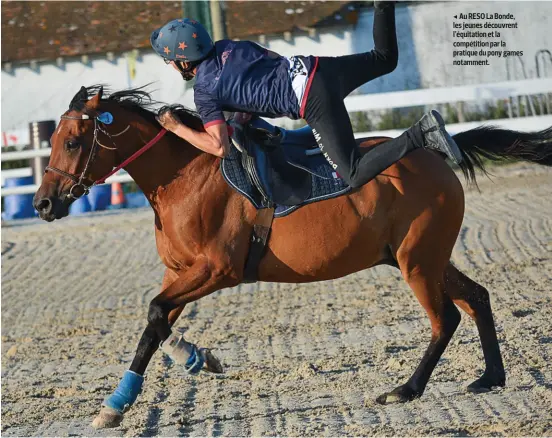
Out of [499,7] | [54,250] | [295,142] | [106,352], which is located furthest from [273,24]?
[295,142]

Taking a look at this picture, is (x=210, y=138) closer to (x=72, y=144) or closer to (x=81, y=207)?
(x=72, y=144)

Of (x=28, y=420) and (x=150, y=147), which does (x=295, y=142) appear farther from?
(x=28, y=420)

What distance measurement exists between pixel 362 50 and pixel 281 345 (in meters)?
19.3

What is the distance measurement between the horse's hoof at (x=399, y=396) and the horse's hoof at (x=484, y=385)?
1.24 ft

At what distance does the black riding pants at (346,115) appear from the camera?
599cm

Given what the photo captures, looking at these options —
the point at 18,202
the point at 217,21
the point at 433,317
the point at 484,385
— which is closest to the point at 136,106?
the point at 433,317

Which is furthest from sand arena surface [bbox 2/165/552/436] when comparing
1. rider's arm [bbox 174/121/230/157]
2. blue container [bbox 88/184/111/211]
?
blue container [bbox 88/184/111/211]

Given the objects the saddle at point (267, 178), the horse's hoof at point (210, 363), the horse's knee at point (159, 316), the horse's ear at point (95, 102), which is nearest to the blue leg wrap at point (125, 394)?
the horse's knee at point (159, 316)

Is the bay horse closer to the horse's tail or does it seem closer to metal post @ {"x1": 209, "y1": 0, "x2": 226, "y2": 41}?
the horse's tail

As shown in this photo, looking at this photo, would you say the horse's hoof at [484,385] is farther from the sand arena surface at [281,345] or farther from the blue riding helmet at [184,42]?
the blue riding helmet at [184,42]

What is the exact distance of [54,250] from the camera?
46.2 feet

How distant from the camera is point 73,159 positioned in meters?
6.16

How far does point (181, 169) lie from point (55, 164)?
798mm

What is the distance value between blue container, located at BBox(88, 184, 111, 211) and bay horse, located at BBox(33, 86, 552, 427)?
35.2 feet
